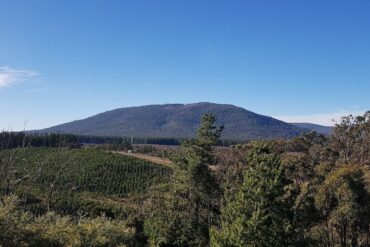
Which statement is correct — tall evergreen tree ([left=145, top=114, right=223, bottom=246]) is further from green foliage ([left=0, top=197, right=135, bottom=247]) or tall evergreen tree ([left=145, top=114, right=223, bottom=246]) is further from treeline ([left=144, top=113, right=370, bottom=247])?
green foliage ([left=0, top=197, right=135, bottom=247])

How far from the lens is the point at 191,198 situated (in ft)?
120

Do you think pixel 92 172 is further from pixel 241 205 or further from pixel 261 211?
pixel 261 211

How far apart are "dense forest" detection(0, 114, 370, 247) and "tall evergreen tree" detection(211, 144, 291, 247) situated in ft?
0.19

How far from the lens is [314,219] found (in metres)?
34.2

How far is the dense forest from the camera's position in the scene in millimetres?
25688

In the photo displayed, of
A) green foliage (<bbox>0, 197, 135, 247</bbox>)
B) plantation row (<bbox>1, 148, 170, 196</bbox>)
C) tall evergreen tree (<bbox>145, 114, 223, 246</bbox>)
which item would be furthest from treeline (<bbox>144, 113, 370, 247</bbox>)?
plantation row (<bbox>1, 148, 170, 196</bbox>)

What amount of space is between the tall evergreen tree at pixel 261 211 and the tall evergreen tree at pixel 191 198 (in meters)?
8.99

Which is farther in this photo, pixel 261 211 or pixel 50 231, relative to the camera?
pixel 261 211

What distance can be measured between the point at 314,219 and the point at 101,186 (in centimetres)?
6102

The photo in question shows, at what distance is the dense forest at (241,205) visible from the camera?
2569 cm

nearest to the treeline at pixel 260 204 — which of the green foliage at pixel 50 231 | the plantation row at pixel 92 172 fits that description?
the green foliage at pixel 50 231

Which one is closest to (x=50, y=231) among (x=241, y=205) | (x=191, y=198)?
(x=241, y=205)

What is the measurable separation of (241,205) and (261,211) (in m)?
1.44

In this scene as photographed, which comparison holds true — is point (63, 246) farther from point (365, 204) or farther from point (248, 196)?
point (365, 204)
